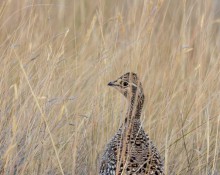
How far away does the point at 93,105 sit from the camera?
179 inches

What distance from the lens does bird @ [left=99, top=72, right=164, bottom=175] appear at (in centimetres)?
361

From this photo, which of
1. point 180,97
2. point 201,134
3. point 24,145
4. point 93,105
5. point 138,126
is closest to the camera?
point 24,145

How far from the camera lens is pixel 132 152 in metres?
3.83

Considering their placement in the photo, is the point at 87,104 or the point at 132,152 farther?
the point at 87,104

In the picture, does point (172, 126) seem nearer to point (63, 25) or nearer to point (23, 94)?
point (23, 94)

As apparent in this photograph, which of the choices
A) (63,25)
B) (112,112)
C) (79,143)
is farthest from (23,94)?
(63,25)

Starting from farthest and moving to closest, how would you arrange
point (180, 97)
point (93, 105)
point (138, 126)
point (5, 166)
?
1. point (180, 97)
2. point (93, 105)
3. point (138, 126)
4. point (5, 166)

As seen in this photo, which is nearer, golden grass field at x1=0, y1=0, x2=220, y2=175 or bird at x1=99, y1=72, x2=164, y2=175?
bird at x1=99, y1=72, x2=164, y2=175

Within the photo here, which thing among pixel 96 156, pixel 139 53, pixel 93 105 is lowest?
pixel 96 156

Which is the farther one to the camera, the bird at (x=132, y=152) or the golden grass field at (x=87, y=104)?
the golden grass field at (x=87, y=104)

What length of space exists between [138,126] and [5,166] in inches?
37.4

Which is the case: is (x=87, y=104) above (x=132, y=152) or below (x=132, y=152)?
above

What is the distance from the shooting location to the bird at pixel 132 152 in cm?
361

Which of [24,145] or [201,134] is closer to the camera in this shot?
[24,145]
